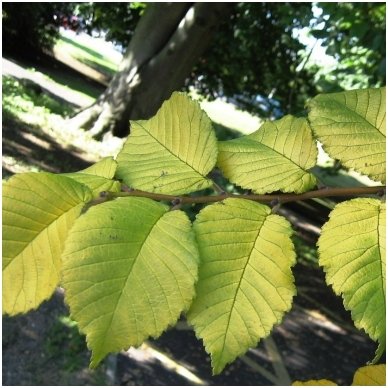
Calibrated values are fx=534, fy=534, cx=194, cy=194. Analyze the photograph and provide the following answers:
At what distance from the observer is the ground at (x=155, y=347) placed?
187 inches

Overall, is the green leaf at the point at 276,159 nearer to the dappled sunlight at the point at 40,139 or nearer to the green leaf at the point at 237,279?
the green leaf at the point at 237,279

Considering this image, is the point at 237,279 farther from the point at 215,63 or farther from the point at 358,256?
the point at 215,63

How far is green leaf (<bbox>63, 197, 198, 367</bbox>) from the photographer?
2.05 feet

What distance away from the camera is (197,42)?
9.45 meters

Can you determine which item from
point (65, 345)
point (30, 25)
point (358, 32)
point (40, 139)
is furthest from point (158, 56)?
point (30, 25)

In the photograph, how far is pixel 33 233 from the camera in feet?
2.16

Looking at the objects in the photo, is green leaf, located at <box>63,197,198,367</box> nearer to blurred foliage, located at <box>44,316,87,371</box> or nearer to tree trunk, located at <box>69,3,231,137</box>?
blurred foliage, located at <box>44,316,87,371</box>

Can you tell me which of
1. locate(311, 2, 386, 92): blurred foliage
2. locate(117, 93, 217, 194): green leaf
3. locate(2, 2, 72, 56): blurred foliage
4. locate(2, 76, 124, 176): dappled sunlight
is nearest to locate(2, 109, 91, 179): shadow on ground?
locate(2, 76, 124, 176): dappled sunlight

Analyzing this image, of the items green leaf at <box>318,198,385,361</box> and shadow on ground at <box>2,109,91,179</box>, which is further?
shadow on ground at <box>2,109,91,179</box>

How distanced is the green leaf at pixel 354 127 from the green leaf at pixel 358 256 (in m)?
0.07

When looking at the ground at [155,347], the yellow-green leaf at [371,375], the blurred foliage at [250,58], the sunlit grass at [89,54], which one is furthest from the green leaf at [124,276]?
the sunlit grass at [89,54]

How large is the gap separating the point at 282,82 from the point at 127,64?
166 inches

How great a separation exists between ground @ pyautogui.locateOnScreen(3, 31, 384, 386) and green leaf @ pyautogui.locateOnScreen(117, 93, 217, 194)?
4.08 metres

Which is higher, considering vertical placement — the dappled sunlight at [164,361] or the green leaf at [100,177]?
the green leaf at [100,177]
